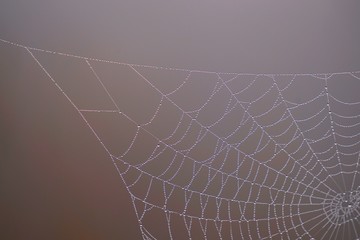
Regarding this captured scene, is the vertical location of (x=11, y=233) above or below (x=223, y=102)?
below

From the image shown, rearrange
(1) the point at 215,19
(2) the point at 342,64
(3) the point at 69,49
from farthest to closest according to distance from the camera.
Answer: (2) the point at 342,64 < (1) the point at 215,19 < (3) the point at 69,49

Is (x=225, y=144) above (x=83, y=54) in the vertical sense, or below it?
below

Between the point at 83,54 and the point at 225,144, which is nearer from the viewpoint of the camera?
the point at 83,54

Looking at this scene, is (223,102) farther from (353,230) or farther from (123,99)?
(353,230)

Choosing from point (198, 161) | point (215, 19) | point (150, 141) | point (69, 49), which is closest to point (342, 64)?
point (215, 19)
